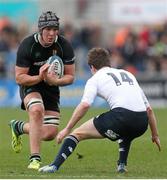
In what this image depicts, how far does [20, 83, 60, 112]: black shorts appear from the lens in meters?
12.6

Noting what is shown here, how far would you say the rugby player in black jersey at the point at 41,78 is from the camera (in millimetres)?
11938

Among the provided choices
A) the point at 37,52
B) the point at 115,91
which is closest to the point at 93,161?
the point at 37,52

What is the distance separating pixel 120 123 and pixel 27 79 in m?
2.00

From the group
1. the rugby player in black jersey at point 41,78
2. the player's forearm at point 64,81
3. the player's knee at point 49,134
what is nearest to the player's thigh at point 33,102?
the rugby player in black jersey at point 41,78

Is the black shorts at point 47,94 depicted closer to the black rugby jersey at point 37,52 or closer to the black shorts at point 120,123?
the black rugby jersey at point 37,52

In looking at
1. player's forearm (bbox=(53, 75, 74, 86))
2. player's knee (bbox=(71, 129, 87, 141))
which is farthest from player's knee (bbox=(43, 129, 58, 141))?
player's knee (bbox=(71, 129, 87, 141))

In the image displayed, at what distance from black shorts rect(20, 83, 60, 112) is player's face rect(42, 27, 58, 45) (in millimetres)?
779

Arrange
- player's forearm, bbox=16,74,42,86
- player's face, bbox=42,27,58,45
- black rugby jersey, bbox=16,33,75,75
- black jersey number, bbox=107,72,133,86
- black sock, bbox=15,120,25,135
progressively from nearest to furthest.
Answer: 1. black jersey number, bbox=107,72,133,86
2. player's face, bbox=42,27,58,45
3. player's forearm, bbox=16,74,42,86
4. black rugby jersey, bbox=16,33,75,75
5. black sock, bbox=15,120,25,135

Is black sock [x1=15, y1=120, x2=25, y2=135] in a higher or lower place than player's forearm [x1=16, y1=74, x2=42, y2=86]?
lower

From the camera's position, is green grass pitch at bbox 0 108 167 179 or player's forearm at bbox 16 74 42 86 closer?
green grass pitch at bbox 0 108 167 179

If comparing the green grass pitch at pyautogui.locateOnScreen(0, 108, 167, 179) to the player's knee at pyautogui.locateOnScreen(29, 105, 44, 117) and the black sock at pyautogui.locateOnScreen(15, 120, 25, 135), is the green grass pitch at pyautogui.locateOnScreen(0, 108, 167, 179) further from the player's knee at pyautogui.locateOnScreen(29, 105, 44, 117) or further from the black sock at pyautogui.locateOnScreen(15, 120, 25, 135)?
the player's knee at pyautogui.locateOnScreen(29, 105, 44, 117)

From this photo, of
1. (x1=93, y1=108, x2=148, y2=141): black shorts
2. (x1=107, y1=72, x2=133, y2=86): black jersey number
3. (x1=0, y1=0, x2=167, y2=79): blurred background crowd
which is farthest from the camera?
(x1=0, y1=0, x2=167, y2=79): blurred background crowd

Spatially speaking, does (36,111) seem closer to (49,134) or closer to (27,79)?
(27,79)

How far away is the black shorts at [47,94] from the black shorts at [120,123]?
1.89 metres
